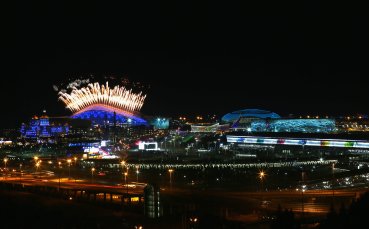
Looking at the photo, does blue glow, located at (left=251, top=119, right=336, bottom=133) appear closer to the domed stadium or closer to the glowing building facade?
the domed stadium

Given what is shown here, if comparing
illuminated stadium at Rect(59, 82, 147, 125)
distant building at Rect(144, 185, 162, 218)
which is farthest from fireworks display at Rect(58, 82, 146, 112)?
distant building at Rect(144, 185, 162, 218)

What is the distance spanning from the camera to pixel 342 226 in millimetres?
15188

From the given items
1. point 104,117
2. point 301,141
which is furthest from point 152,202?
point 104,117

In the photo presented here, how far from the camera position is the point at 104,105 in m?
84.4

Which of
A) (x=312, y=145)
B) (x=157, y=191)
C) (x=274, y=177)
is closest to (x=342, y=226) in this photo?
(x=157, y=191)

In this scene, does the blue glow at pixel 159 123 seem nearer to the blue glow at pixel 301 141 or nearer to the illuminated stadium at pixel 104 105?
the illuminated stadium at pixel 104 105

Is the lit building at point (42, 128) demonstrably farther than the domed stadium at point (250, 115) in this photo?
No

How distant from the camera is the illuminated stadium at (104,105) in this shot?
77562 millimetres

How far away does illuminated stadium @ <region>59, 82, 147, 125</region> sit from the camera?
77.6 metres

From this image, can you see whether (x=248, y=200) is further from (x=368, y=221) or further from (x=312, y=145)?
(x=312, y=145)

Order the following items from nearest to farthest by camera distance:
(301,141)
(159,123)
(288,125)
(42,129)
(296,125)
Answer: (301,141)
(296,125)
(288,125)
(42,129)
(159,123)

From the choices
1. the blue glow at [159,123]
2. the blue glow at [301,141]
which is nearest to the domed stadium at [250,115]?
the blue glow at [159,123]

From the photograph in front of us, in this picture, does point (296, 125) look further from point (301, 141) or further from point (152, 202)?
point (152, 202)

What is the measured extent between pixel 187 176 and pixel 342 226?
2205 centimetres
